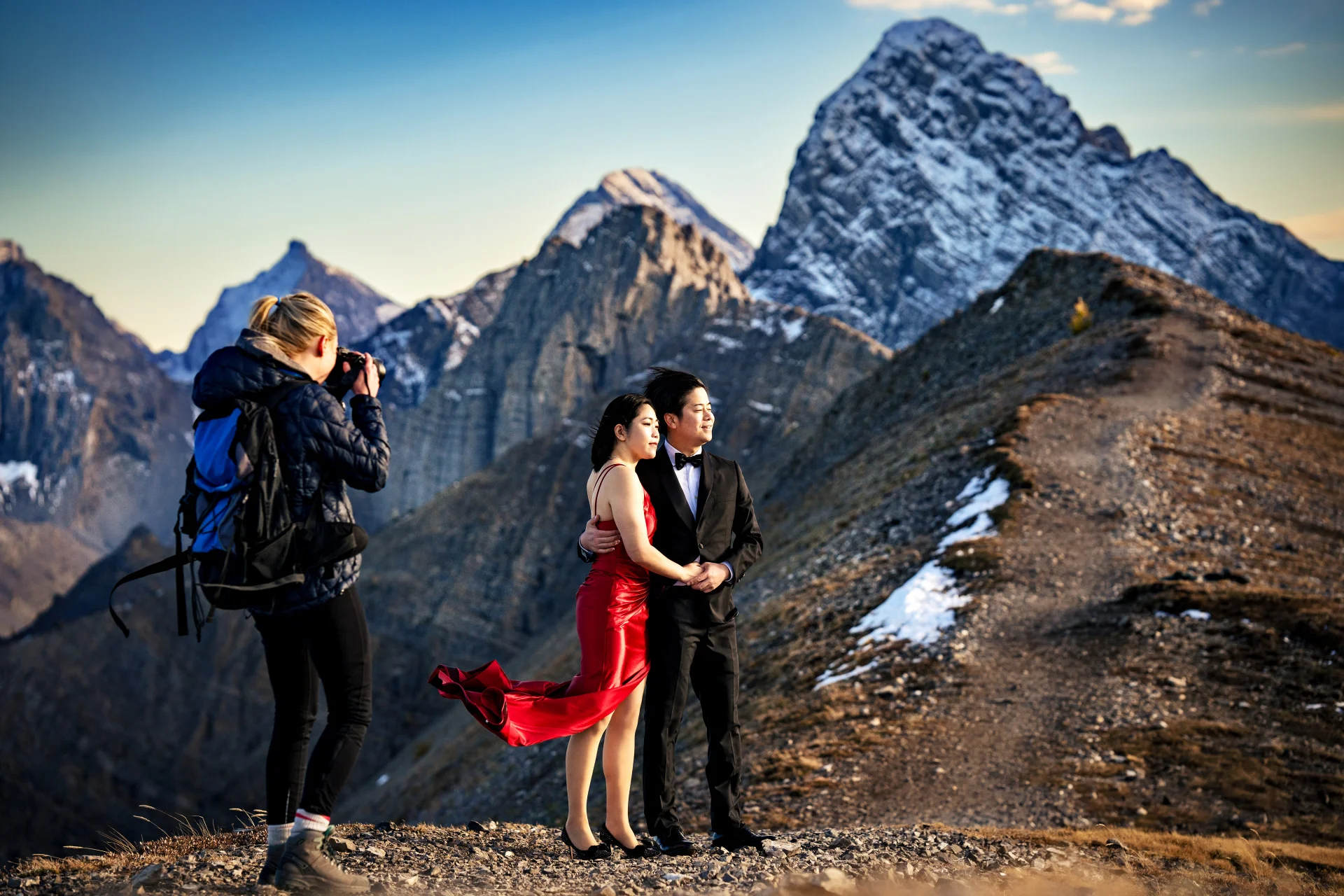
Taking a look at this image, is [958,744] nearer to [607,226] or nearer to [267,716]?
[267,716]

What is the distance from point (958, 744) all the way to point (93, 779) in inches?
3878

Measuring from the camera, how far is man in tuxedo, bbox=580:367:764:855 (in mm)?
6242

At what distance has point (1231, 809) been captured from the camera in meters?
9.73

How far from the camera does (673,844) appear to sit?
6355mm

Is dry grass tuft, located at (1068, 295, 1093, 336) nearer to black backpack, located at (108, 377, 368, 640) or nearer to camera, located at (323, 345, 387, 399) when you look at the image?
camera, located at (323, 345, 387, 399)

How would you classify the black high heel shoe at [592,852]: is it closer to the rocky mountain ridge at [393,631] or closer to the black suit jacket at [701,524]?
the black suit jacket at [701,524]

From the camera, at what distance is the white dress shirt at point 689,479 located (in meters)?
6.44

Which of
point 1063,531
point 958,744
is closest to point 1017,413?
point 1063,531

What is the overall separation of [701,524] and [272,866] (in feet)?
9.95

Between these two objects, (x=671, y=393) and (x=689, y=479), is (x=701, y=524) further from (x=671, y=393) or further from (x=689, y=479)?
(x=671, y=393)

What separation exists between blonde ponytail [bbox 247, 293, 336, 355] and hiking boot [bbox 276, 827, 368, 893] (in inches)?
103

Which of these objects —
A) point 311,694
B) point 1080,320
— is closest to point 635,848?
point 311,694

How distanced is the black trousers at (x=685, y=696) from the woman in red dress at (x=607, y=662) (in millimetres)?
114

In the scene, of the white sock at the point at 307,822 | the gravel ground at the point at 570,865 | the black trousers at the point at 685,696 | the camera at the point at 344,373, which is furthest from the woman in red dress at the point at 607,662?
the camera at the point at 344,373
